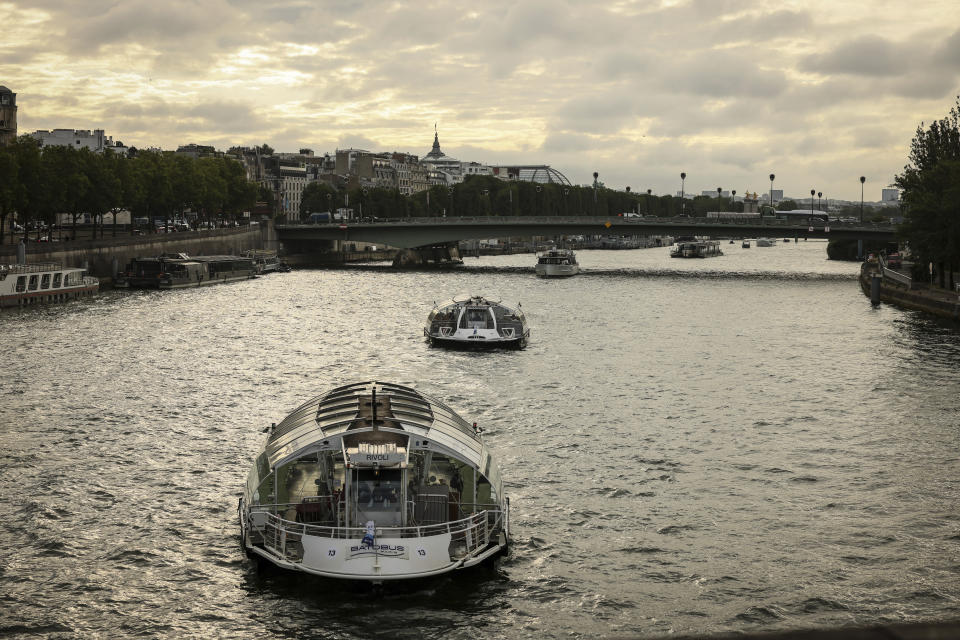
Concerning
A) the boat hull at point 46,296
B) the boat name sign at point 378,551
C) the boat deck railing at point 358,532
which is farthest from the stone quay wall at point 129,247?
the boat name sign at point 378,551

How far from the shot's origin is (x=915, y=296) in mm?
66062

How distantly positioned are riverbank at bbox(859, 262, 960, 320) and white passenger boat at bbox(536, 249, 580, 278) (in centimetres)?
2920

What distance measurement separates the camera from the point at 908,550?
20.3 metres

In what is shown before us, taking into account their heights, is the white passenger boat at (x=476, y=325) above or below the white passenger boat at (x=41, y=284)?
below

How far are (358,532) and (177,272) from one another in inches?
2787

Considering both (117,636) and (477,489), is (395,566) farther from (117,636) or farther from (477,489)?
(117,636)

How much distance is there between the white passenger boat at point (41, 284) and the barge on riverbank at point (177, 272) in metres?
5.79

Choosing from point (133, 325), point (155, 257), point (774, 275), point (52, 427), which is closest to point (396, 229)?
point (155, 257)

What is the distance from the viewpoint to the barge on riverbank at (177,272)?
81938 mm

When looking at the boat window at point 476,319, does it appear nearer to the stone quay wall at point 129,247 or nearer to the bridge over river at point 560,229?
the stone quay wall at point 129,247

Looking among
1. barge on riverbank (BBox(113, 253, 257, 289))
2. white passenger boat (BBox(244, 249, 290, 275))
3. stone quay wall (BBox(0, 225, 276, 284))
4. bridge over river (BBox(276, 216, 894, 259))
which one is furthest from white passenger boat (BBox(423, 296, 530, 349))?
white passenger boat (BBox(244, 249, 290, 275))

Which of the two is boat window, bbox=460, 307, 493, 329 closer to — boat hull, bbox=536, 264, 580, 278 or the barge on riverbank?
the barge on riverbank

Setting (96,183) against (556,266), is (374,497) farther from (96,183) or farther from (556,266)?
(556,266)

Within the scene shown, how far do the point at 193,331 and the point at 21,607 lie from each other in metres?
38.7
